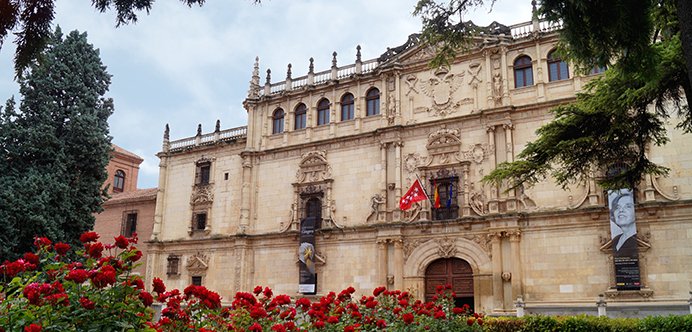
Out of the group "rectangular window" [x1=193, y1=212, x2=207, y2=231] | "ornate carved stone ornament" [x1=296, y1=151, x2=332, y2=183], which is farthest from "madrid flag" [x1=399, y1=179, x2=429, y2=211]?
"rectangular window" [x1=193, y1=212, x2=207, y2=231]

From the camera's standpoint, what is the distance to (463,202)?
2427cm

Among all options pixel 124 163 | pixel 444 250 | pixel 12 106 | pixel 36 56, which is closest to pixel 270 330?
pixel 36 56

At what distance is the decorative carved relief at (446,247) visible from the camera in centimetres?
2397

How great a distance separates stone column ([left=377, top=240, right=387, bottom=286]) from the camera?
24.9 metres

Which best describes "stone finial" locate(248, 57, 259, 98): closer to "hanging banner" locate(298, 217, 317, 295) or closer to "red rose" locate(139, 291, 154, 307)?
"hanging banner" locate(298, 217, 317, 295)

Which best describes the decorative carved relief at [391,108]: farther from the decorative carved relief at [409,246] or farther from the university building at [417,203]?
the decorative carved relief at [409,246]

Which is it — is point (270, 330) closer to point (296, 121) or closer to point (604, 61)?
point (604, 61)

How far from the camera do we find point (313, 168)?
2859 centimetres

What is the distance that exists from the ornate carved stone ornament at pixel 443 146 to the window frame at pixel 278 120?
8909mm

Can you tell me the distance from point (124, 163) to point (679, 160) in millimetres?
42115

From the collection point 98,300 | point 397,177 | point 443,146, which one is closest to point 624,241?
point 443,146

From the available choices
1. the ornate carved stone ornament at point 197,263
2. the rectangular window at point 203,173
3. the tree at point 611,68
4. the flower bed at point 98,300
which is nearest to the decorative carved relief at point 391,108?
the rectangular window at point 203,173

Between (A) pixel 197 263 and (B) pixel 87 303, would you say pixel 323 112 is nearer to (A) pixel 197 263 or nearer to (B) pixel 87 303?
(A) pixel 197 263

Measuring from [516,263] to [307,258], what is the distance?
981cm
